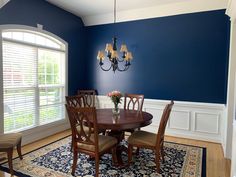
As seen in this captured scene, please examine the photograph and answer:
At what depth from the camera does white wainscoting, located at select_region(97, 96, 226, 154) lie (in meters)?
3.97

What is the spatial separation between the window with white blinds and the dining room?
20mm

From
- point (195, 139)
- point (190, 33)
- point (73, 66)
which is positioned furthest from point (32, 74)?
point (195, 139)

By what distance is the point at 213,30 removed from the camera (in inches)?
155

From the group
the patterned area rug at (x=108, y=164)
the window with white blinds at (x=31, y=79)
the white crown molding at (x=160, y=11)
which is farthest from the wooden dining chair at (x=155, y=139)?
the white crown molding at (x=160, y=11)

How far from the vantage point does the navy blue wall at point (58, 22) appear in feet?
11.2

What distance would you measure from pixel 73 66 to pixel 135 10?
6.98ft

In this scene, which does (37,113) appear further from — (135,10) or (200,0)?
(200,0)

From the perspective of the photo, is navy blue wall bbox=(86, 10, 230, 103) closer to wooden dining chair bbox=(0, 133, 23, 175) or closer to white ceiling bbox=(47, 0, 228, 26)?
white ceiling bbox=(47, 0, 228, 26)

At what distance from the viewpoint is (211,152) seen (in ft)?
11.4

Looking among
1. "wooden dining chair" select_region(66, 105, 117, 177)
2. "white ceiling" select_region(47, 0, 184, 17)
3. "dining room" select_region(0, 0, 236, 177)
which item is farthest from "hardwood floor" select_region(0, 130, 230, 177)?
"white ceiling" select_region(47, 0, 184, 17)

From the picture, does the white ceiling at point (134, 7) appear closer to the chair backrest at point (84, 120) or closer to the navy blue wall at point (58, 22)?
the navy blue wall at point (58, 22)

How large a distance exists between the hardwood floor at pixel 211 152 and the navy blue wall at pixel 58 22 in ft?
4.81

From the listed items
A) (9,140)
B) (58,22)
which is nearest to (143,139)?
(9,140)

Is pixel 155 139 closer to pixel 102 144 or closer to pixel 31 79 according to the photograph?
A: pixel 102 144
